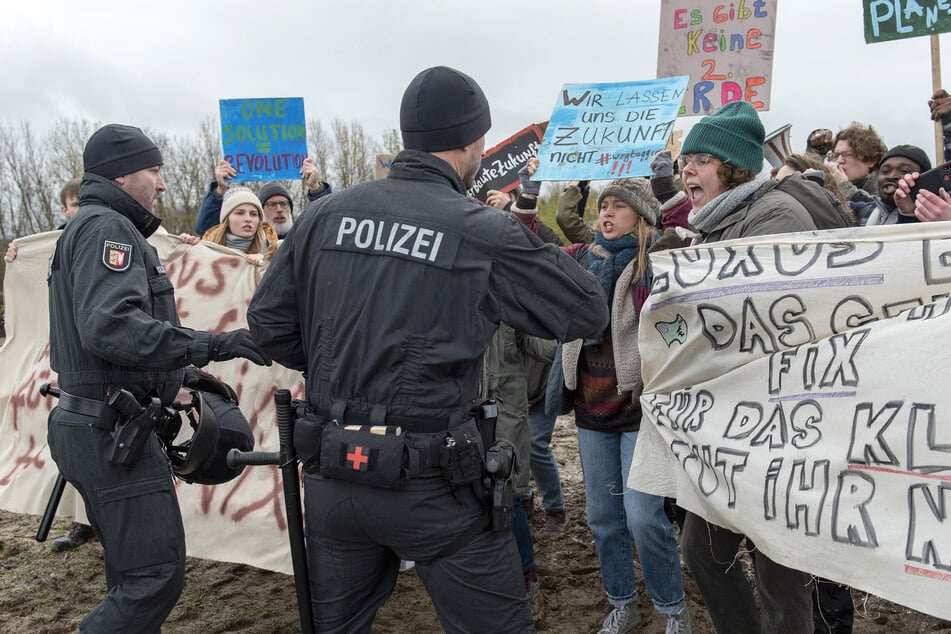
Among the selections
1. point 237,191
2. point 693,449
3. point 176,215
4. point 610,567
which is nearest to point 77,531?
point 237,191

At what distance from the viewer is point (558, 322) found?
2562 millimetres

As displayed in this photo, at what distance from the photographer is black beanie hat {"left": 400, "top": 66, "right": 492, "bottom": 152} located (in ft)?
8.54

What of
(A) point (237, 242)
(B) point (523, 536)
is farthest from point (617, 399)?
(A) point (237, 242)

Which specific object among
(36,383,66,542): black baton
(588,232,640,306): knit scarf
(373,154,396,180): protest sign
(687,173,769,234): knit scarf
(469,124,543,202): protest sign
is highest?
(373,154,396,180): protest sign

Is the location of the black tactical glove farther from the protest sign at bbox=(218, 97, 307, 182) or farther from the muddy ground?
the protest sign at bbox=(218, 97, 307, 182)

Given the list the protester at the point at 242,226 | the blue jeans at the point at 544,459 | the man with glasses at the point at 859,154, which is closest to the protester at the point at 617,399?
the blue jeans at the point at 544,459

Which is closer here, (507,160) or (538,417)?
(538,417)

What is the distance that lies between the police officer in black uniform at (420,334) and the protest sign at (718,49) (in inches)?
158

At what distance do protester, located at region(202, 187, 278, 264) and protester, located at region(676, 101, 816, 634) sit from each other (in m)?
2.89

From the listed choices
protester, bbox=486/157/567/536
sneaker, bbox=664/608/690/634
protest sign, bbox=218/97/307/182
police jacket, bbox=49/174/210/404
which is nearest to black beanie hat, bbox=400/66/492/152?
police jacket, bbox=49/174/210/404

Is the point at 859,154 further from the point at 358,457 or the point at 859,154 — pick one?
the point at 358,457

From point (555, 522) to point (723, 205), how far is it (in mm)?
2799

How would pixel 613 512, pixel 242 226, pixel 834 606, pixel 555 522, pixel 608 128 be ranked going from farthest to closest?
pixel 608 128 → pixel 555 522 → pixel 242 226 → pixel 613 512 → pixel 834 606

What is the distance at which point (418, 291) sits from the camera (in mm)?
2439
